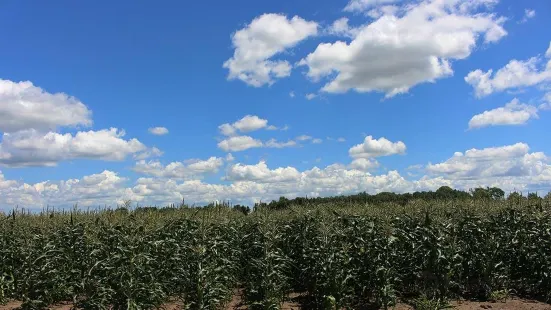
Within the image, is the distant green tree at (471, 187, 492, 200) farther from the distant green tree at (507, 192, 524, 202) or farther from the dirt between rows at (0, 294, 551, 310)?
the dirt between rows at (0, 294, 551, 310)

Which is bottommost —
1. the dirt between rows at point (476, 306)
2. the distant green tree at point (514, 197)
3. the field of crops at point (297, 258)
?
the dirt between rows at point (476, 306)

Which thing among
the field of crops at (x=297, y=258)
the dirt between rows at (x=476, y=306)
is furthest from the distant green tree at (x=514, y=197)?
the dirt between rows at (x=476, y=306)

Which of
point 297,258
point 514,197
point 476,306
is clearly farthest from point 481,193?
point 297,258

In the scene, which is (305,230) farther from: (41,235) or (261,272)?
(41,235)

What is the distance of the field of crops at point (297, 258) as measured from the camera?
10.6m

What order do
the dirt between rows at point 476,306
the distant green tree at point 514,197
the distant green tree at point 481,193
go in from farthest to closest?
1. the distant green tree at point 481,193
2. the distant green tree at point 514,197
3. the dirt between rows at point 476,306

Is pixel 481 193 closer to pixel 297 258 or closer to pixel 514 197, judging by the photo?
pixel 514 197

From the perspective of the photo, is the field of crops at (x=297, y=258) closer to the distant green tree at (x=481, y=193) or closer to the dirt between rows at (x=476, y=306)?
the dirt between rows at (x=476, y=306)

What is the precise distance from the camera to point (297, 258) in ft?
44.4

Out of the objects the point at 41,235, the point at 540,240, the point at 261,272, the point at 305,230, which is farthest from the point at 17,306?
the point at 540,240

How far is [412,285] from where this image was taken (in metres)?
12.3

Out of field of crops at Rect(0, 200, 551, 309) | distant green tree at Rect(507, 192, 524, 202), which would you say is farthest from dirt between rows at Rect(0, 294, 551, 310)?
distant green tree at Rect(507, 192, 524, 202)

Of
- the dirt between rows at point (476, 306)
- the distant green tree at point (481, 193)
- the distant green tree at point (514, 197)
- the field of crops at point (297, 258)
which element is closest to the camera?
the field of crops at point (297, 258)

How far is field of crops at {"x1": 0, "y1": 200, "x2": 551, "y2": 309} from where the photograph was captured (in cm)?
1062
